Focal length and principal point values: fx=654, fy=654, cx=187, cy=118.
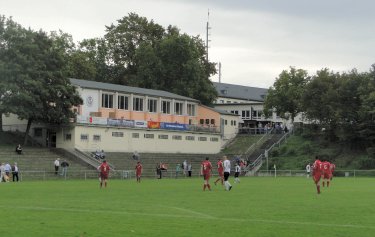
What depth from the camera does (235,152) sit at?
92.7 metres

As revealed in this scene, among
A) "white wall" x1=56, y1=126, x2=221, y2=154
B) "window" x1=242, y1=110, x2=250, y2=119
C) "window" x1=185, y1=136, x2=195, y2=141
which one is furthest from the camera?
"window" x1=242, y1=110, x2=250, y2=119

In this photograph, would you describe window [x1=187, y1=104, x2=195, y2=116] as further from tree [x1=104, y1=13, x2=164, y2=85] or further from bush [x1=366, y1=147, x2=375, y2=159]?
bush [x1=366, y1=147, x2=375, y2=159]

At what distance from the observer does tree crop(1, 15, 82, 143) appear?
69.7 meters

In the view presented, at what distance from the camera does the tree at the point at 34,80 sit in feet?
229

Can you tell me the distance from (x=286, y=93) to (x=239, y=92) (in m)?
48.9

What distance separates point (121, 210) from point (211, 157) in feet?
217

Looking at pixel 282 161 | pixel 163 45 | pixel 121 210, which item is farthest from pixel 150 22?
pixel 121 210

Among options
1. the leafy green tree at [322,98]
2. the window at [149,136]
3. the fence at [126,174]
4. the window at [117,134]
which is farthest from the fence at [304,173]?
the window at [117,134]

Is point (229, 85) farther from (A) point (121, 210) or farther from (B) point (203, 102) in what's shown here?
(A) point (121, 210)

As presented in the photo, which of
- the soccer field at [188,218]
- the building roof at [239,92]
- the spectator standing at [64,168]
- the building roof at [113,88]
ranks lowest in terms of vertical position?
the soccer field at [188,218]

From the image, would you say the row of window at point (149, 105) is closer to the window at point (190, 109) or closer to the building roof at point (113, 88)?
the window at point (190, 109)

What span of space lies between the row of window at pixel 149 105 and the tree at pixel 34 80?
8121 millimetres

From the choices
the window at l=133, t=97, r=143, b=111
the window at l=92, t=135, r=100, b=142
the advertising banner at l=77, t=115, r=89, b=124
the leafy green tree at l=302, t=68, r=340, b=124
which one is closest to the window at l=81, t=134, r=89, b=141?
the window at l=92, t=135, r=100, b=142

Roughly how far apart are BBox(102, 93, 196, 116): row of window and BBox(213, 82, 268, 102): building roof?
2072 inches
